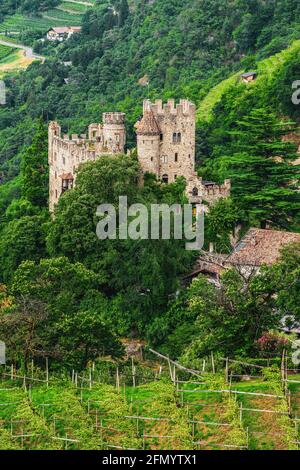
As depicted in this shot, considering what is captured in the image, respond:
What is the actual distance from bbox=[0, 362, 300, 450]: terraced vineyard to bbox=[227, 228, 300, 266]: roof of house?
Result: 10539 millimetres

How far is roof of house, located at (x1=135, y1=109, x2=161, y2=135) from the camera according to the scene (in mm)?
66062

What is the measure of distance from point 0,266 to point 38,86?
1910 inches

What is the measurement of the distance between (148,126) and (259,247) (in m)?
9.61

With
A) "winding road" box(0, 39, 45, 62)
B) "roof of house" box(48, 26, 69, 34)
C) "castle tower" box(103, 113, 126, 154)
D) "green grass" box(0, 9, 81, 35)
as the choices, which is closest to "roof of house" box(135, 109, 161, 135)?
"castle tower" box(103, 113, 126, 154)

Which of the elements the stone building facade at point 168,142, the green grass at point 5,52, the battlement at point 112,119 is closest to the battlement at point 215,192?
the stone building facade at point 168,142

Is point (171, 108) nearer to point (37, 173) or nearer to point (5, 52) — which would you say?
point (37, 173)

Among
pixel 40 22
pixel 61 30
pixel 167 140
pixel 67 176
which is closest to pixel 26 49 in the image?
pixel 61 30

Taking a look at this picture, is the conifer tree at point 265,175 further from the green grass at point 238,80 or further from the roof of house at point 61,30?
the roof of house at point 61,30

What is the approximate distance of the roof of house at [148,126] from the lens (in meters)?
66.1

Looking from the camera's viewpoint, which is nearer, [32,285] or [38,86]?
[32,285]

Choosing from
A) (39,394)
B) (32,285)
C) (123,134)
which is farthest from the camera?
(123,134)
